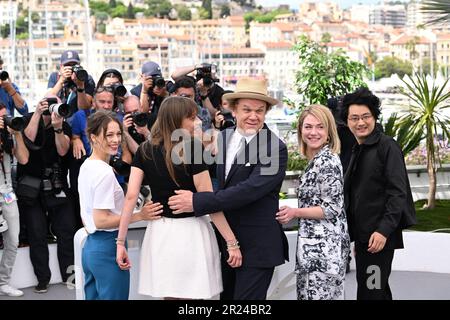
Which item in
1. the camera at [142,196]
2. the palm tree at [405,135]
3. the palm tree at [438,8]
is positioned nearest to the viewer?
the camera at [142,196]

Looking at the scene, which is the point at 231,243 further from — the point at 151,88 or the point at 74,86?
the point at 74,86

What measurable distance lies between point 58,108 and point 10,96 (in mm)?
996

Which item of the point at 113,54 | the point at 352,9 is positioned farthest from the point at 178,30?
the point at 352,9

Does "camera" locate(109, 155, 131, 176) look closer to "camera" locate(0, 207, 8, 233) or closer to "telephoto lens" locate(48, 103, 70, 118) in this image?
"telephoto lens" locate(48, 103, 70, 118)

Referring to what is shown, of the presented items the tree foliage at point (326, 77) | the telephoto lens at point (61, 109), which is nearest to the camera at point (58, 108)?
A: the telephoto lens at point (61, 109)

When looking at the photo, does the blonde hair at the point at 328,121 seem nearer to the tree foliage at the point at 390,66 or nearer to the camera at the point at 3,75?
the camera at the point at 3,75

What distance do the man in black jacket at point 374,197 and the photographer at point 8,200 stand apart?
6.37 ft

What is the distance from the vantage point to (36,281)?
4988mm

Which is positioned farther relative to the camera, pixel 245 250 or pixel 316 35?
pixel 316 35

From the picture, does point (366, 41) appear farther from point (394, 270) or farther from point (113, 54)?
point (394, 270)

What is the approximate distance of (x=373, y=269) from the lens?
11.5 feet

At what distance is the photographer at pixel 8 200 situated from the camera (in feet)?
14.8

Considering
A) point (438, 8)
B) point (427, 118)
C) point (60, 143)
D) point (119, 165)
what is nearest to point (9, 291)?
point (60, 143)
